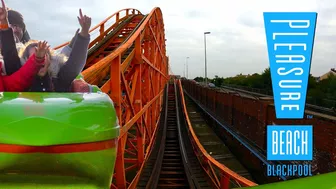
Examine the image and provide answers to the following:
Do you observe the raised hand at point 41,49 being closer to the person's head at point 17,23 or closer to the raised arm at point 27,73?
the raised arm at point 27,73

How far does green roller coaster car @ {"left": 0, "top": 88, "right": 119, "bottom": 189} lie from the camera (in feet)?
4.44

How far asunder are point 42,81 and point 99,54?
22.2 feet

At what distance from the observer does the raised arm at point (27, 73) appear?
4.98 feet

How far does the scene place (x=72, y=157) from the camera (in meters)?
1.41

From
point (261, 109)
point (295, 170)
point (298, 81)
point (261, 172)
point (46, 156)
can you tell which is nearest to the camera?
point (46, 156)

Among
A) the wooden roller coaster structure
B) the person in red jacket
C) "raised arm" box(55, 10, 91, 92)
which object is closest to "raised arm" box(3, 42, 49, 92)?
the person in red jacket

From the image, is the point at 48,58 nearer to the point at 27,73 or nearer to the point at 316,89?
the point at 27,73

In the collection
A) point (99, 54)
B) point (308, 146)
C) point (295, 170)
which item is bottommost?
point (295, 170)

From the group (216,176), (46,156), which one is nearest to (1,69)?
(46,156)

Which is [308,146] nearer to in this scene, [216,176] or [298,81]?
[298,81]

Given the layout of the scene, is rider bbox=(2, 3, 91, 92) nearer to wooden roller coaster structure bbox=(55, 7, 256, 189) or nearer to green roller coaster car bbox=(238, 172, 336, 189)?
wooden roller coaster structure bbox=(55, 7, 256, 189)

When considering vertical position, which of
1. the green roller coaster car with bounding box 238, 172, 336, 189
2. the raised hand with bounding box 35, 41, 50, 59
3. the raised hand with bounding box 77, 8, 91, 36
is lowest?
the green roller coaster car with bounding box 238, 172, 336, 189

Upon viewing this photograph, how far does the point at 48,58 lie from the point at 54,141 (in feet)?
1.54

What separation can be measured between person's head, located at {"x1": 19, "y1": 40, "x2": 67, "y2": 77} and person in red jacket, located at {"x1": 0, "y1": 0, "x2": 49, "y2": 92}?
1.3 inches
